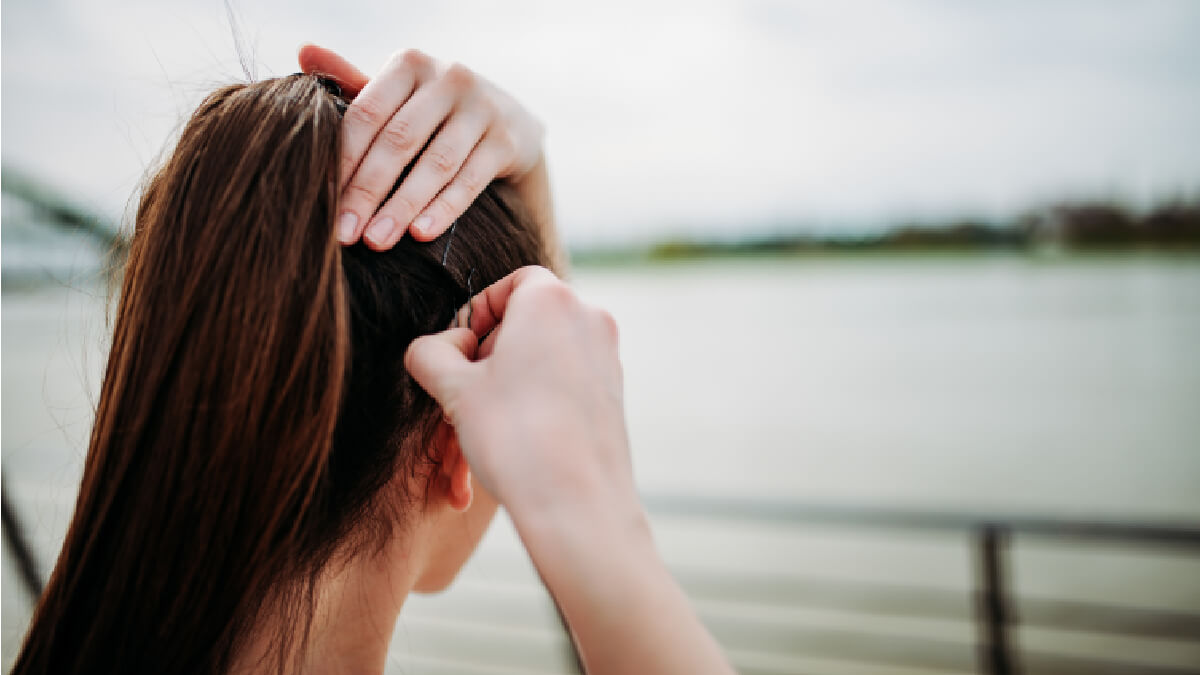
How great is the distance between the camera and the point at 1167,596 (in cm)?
596

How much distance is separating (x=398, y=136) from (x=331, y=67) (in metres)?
0.18

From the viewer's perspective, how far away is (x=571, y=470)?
1.98 feet

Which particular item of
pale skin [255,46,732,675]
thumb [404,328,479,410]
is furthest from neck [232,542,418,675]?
thumb [404,328,479,410]

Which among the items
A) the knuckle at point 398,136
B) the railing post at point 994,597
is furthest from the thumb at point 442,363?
the railing post at point 994,597

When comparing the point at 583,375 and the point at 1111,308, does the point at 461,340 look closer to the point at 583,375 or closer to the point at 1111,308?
the point at 583,375

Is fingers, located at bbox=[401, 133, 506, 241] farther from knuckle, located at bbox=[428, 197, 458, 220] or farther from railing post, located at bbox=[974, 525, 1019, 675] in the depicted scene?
railing post, located at bbox=[974, 525, 1019, 675]

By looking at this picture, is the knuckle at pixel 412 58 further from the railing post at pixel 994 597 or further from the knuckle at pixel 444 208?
the railing post at pixel 994 597

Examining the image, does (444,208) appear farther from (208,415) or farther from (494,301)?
(208,415)

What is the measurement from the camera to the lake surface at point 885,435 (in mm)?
2039

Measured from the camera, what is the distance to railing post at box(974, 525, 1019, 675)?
6.85 feet

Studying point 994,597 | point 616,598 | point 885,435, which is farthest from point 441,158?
point 885,435

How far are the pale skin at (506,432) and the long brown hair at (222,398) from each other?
5cm

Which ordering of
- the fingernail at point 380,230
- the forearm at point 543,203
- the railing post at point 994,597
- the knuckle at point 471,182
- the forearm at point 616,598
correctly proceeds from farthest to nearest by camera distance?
the railing post at point 994,597
the forearm at point 543,203
the knuckle at point 471,182
the fingernail at point 380,230
the forearm at point 616,598

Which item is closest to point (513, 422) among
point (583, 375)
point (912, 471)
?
point (583, 375)
